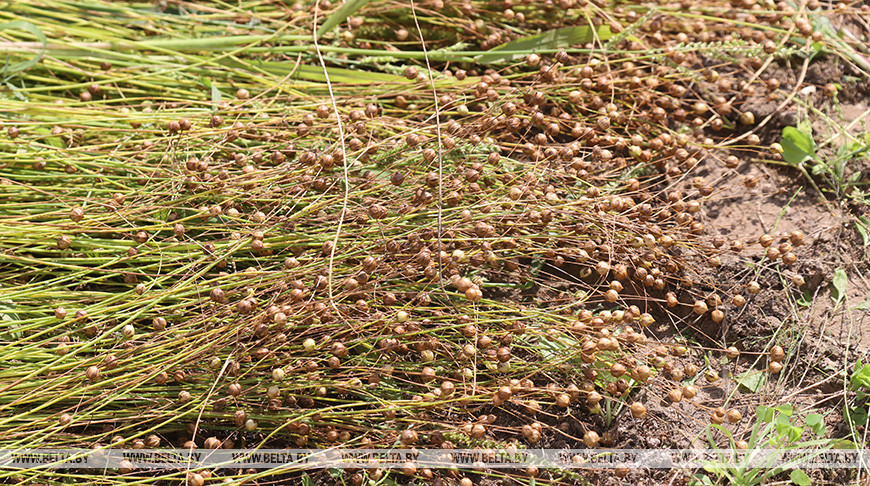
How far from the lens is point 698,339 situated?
6.11ft

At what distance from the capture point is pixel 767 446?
5.18ft

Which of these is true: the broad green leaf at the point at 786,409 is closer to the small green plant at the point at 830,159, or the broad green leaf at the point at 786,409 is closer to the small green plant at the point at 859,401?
the small green plant at the point at 859,401

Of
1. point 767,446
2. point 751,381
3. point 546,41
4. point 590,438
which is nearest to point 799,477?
point 767,446

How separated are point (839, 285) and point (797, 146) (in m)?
0.51

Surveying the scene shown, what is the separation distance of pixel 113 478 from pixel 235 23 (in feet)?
5.64

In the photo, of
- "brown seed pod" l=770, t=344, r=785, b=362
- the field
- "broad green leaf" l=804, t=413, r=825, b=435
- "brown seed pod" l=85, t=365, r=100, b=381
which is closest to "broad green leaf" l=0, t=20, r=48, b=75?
the field

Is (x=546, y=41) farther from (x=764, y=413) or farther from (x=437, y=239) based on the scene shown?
(x=764, y=413)

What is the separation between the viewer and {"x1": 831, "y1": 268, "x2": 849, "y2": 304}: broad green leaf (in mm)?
1879

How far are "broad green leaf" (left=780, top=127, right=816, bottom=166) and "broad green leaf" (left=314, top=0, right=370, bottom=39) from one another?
1.53 m

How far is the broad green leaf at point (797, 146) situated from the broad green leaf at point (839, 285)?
42 cm

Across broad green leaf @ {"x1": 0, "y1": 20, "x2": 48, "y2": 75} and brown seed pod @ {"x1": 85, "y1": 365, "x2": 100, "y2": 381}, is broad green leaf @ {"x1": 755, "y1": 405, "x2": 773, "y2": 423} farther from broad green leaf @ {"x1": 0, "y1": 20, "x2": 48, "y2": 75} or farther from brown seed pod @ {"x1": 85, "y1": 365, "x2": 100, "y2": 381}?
broad green leaf @ {"x1": 0, "y1": 20, "x2": 48, "y2": 75}

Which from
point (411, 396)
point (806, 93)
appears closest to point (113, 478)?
point (411, 396)

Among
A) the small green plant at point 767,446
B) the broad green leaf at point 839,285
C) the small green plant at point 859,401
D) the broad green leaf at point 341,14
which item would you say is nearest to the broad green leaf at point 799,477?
the small green plant at point 767,446

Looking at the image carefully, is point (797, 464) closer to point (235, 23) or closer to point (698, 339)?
point (698, 339)
